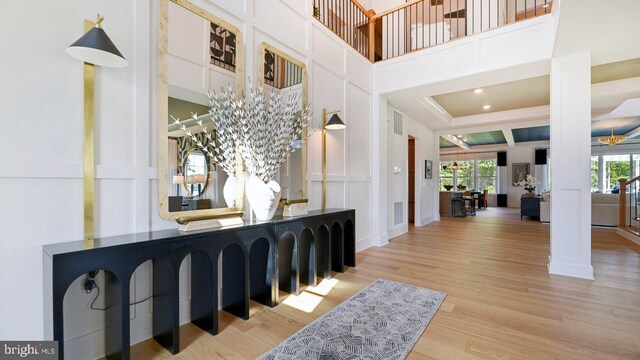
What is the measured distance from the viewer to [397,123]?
587cm

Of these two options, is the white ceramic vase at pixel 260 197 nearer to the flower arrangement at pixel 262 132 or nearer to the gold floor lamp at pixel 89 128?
the flower arrangement at pixel 262 132

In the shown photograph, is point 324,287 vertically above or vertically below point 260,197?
below

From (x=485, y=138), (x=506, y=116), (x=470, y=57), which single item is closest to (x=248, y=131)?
(x=470, y=57)

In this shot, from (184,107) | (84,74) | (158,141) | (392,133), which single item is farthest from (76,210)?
(392,133)

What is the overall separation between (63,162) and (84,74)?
1.82 feet

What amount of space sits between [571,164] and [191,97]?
4.20m

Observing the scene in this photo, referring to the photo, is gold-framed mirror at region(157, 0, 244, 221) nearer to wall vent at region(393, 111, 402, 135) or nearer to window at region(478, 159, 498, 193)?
wall vent at region(393, 111, 402, 135)

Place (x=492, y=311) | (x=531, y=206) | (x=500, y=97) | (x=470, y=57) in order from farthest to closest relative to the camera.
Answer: (x=531, y=206) → (x=500, y=97) → (x=470, y=57) → (x=492, y=311)

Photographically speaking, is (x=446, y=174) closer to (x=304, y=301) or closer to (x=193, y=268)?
(x=304, y=301)

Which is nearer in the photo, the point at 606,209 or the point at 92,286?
the point at 92,286

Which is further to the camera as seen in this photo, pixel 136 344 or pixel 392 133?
pixel 392 133

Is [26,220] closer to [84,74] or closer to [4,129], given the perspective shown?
[4,129]

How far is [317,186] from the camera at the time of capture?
11.6 ft

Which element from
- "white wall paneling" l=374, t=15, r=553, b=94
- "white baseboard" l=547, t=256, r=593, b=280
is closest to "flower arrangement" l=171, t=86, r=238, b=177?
"white wall paneling" l=374, t=15, r=553, b=94
